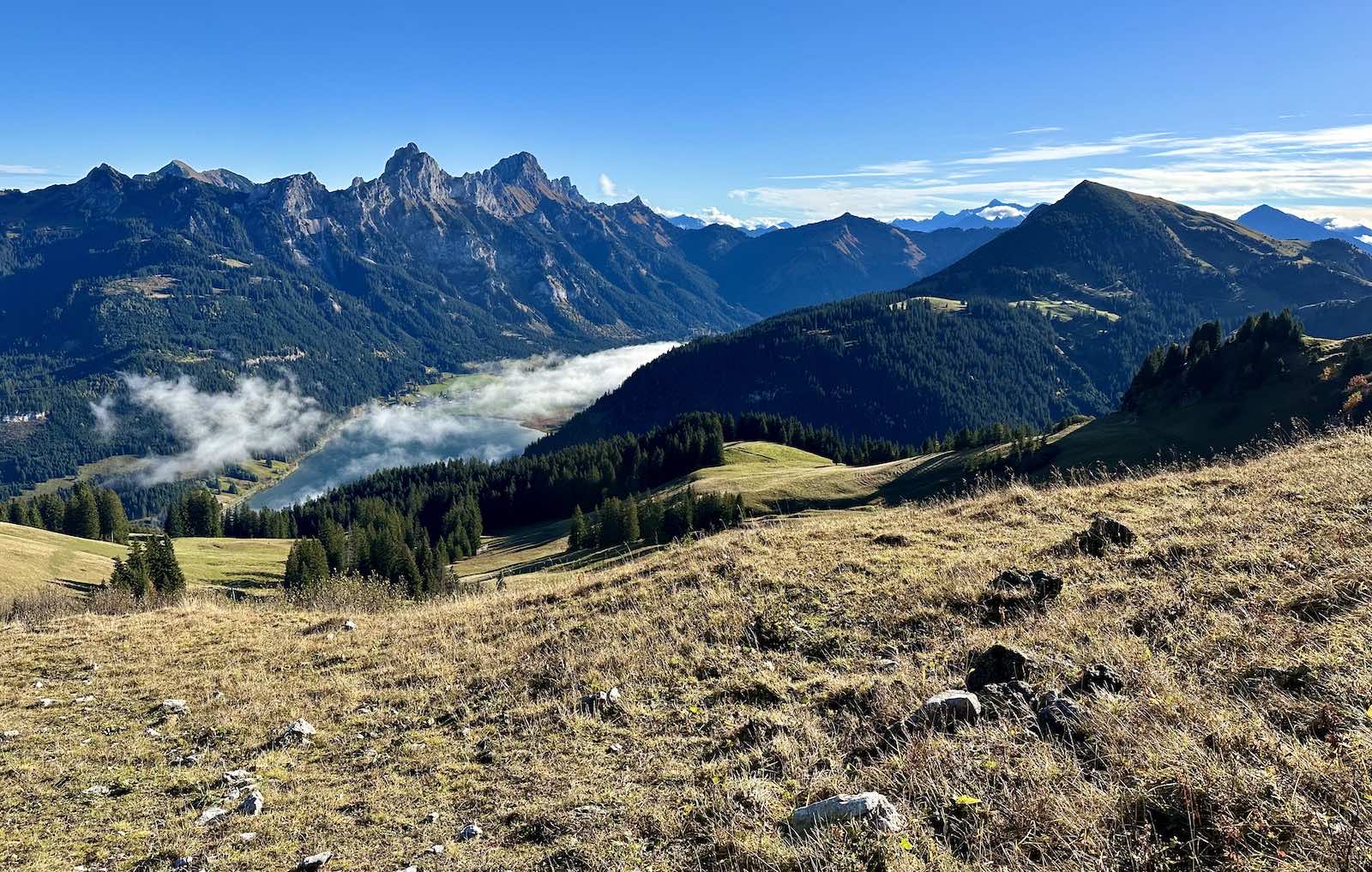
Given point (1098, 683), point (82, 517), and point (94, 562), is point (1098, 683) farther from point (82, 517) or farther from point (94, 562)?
point (82, 517)

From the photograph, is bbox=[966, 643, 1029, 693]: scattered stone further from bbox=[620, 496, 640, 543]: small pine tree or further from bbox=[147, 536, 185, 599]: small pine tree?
bbox=[620, 496, 640, 543]: small pine tree

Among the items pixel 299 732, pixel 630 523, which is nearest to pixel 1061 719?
pixel 299 732

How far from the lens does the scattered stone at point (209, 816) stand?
29.8 ft

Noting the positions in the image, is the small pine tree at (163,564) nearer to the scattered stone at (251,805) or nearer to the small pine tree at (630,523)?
the small pine tree at (630,523)

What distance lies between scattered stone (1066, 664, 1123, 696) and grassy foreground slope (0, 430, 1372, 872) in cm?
15

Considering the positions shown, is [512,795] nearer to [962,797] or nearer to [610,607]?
[962,797]

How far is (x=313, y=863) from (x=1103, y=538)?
1561 centimetres

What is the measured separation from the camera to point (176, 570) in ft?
201

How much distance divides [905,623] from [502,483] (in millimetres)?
161084

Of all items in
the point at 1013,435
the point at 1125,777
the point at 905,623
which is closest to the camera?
the point at 1125,777

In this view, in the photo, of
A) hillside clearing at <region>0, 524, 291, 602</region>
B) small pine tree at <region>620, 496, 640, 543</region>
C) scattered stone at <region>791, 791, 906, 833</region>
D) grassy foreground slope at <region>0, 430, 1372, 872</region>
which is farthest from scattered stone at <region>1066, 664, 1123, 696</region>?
small pine tree at <region>620, 496, 640, 543</region>

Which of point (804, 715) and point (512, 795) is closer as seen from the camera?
point (512, 795)

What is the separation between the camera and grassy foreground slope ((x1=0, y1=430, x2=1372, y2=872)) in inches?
231

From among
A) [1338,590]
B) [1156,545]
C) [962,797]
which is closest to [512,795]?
[962,797]
